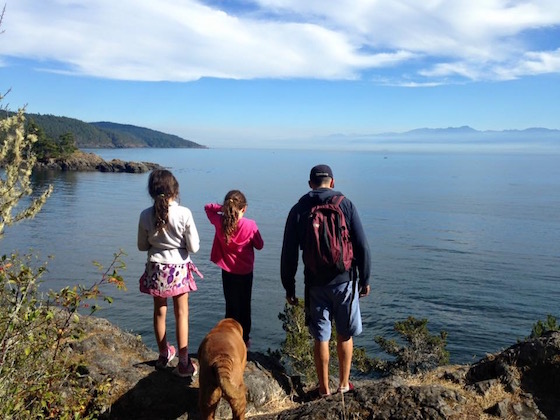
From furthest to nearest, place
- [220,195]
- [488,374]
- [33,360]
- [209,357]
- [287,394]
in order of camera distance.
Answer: [220,195], [287,394], [488,374], [209,357], [33,360]

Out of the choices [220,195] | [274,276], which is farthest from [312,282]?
[220,195]

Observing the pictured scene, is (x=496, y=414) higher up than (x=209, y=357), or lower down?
lower down

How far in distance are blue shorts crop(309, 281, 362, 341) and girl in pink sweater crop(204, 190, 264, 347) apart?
3.71 feet

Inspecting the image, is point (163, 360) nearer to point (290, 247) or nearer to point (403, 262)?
point (290, 247)

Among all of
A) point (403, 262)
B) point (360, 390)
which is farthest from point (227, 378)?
point (403, 262)

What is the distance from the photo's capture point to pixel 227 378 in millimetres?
3842

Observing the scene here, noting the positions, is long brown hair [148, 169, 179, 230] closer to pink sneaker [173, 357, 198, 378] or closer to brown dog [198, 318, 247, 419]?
brown dog [198, 318, 247, 419]

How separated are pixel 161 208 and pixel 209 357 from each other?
1.58m

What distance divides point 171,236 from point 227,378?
167 cm

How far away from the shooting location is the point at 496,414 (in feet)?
13.8

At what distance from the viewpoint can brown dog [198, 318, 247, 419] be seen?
152 inches

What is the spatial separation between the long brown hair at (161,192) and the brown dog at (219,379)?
4.42 ft

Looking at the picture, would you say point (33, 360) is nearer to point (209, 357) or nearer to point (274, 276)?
point (209, 357)

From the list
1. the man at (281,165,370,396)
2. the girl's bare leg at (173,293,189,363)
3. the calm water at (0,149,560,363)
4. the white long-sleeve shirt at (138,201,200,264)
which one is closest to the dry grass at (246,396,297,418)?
the man at (281,165,370,396)
